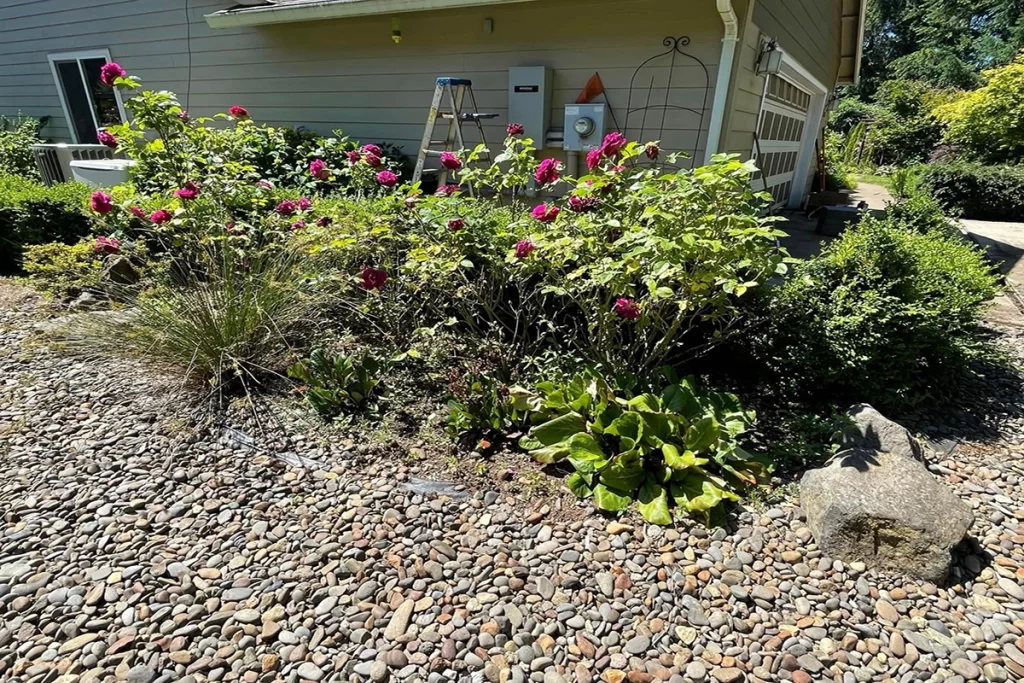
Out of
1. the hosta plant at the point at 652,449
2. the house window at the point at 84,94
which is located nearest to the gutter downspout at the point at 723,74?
the hosta plant at the point at 652,449

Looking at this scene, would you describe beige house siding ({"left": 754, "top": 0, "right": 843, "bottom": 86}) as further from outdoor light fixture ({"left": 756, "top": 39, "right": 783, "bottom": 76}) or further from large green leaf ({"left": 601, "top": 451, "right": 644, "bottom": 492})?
large green leaf ({"left": 601, "top": 451, "right": 644, "bottom": 492})

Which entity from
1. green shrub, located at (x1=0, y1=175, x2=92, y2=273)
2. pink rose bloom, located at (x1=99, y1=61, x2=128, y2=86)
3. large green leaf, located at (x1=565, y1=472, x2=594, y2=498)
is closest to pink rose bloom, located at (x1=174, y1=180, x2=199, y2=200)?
pink rose bloom, located at (x1=99, y1=61, x2=128, y2=86)

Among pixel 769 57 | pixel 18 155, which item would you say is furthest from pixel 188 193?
pixel 18 155

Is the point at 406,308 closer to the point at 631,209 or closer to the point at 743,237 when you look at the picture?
the point at 631,209

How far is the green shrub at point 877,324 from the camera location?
9.34ft

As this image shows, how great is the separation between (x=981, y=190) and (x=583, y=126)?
33.3ft

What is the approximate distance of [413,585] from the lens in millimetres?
1971

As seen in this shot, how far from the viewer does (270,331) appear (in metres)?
3.17

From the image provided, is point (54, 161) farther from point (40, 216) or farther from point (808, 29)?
point (808, 29)

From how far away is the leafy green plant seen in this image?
2.94 meters

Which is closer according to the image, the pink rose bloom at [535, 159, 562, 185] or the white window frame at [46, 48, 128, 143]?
the pink rose bloom at [535, 159, 562, 185]

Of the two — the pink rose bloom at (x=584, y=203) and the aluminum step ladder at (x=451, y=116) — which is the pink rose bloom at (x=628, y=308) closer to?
the pink rose bloom at (x=584, y=203)

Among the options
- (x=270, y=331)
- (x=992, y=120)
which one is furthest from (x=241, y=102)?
(x=992, y=120)

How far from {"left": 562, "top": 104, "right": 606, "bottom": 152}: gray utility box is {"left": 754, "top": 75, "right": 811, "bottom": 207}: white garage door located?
1.96 metres
